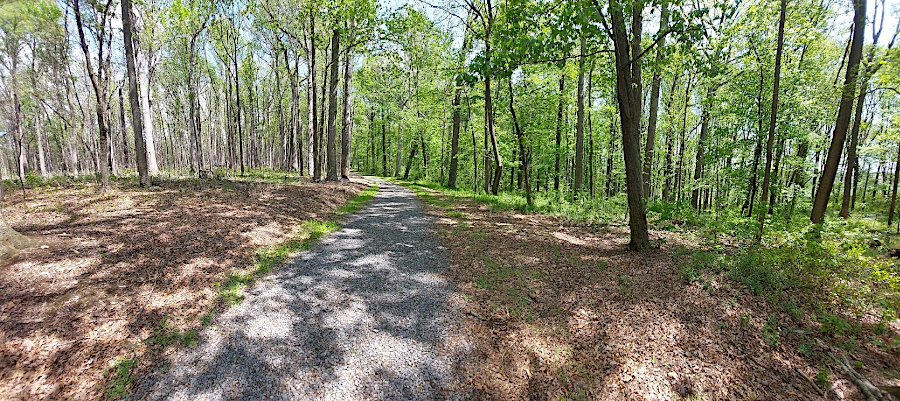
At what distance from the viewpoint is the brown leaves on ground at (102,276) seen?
3143mm

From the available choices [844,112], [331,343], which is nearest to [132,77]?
[331,343]

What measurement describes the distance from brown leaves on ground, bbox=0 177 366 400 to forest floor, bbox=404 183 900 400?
3.74m

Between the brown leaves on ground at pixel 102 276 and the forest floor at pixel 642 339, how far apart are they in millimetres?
3738

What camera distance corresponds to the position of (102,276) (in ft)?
15.1

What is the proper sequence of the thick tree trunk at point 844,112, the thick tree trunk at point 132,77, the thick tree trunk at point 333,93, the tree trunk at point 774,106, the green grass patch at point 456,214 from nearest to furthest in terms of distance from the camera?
the tree trunk at point 774,106
the thick tree trunk at point 844,112
the thick tree trunk at point 132,77
the green grass patch at point 456,214
the thick tree trunk at point 333,93

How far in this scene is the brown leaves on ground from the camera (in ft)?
10.3

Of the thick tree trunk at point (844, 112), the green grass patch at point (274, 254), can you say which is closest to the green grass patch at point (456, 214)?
the green grass patch at point (274, 254)

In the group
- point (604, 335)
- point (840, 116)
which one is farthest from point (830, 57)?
point (604, 335)

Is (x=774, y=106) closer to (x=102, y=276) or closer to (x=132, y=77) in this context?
(x=102, y=276)

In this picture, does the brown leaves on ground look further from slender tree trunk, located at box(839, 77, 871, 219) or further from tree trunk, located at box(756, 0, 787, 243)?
slender tree trunk, located at box(839, 77, 871, 219)

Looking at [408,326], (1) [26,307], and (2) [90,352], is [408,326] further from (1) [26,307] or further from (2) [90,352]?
(1) [26,307]

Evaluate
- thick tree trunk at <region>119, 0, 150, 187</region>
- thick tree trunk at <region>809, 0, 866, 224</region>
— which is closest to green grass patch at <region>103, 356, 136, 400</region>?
thick tree trunk at <region>119, 0, 150, 187</region>

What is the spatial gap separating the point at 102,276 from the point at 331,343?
11.4 ft

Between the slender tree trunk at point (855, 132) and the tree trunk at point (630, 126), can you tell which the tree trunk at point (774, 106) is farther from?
the tree trunk at point (630, 126)
